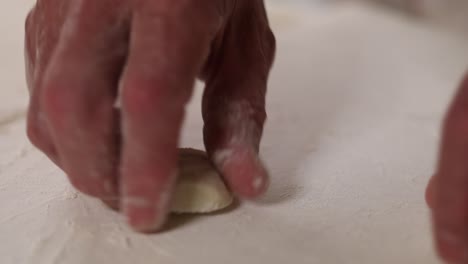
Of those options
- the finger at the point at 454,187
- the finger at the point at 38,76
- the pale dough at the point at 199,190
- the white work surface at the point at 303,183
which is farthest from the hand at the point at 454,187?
the finger at the point at 38,76

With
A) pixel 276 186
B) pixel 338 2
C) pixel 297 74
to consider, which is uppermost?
pixel 276 186

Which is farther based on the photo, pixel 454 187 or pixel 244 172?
pixel 244 172

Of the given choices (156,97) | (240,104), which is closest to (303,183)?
(240,104)

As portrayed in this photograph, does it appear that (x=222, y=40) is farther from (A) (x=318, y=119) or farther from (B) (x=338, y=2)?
(B) (x=338, y=2)

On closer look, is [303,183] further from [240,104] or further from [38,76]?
[38,76]

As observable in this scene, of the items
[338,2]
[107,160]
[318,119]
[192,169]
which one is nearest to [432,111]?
[318,119]

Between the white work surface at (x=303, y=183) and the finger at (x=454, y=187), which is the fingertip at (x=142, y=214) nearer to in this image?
the white work surface at (x=303, y=183)
